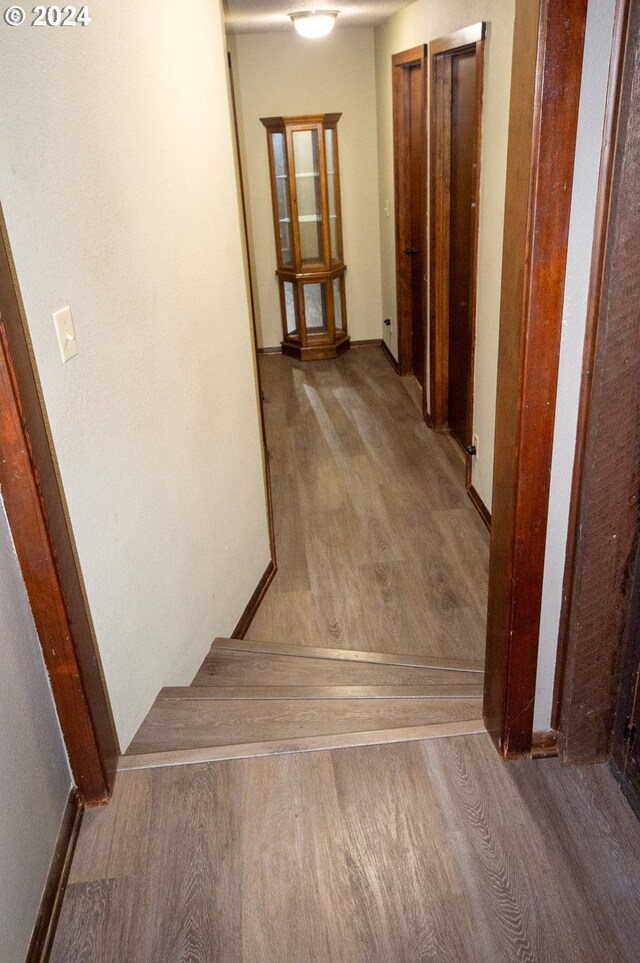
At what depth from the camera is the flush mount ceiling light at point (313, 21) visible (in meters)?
4.43

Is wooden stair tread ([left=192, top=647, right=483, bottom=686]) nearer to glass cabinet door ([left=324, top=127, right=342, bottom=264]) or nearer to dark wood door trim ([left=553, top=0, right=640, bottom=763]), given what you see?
dark wood door trim ([left=553, top=0, right=640, bottom=763])

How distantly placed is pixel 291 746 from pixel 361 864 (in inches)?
14.4

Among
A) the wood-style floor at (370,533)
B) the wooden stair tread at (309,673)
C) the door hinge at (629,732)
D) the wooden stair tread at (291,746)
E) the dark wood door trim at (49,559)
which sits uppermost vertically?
the dark wood door trim at (49,559)

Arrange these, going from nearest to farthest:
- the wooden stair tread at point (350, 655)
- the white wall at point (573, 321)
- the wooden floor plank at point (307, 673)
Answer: the white wall at point (573, 321), the wooden floor plank at point (307, 673), the wooden stair tread at point (350, 655)

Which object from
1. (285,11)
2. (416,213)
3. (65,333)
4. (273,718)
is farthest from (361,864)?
(285,11)

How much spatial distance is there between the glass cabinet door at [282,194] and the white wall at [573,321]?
4697mm

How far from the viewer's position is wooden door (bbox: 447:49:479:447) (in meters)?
3.50

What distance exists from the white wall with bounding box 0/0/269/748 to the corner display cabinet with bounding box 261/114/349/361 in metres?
2.98

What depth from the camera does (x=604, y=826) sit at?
1582mm

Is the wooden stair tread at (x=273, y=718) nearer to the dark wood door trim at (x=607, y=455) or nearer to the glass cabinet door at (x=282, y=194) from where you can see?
the dark wood door trim at (x=607, y=455)

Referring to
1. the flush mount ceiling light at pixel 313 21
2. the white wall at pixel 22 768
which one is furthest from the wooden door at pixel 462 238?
the white wall at pixel 22 768

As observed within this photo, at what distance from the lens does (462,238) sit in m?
3.86

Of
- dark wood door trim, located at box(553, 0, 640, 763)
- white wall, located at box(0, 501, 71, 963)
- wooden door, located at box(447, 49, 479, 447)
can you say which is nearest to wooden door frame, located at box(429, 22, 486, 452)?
wooden door, located at box(447, 49, 479, 447)

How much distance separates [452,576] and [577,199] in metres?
2.19
